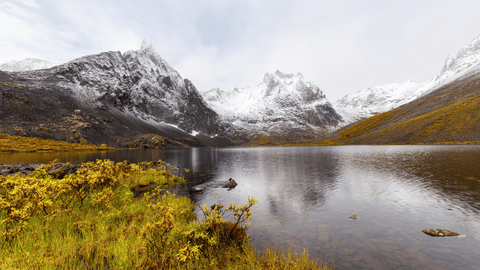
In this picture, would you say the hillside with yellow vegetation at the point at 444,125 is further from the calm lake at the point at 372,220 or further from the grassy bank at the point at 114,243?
the grassy bank at the point at 114,243

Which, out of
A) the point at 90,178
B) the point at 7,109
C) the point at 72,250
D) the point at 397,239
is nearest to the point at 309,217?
the point at 397,239

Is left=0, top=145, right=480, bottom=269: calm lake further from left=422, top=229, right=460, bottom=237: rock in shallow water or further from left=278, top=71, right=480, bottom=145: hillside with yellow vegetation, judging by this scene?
left=278, top=71, right=480, bottom=145: hillside with yellow vegetation

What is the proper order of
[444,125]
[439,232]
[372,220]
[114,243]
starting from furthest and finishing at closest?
[444,125], [372,220], [439,232], [114,243]

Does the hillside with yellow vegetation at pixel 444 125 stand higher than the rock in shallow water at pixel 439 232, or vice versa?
the hillside with yellow vegetation at pixel 444 125

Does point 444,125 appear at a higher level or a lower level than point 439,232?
higher

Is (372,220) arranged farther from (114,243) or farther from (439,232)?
(114,243)

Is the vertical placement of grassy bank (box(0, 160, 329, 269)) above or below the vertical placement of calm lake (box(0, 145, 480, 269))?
above

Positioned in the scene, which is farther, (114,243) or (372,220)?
(372,220)

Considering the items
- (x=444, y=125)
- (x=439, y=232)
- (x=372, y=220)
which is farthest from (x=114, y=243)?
(x=444, y=125)

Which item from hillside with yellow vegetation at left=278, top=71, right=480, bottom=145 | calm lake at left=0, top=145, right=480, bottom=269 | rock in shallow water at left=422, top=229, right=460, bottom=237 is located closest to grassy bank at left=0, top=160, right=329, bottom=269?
calm lake at left=0, top=145, right=480, bottom=269

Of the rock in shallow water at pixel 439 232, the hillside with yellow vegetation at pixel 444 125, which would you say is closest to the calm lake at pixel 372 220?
the rock in shallow water at pixel 439 232

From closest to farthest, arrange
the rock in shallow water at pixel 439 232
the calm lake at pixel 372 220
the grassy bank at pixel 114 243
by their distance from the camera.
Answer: the grassy bank at pixel 114 243 < the calm lake at pixel 372 220 < the rock in shallow water at pixel 439 232

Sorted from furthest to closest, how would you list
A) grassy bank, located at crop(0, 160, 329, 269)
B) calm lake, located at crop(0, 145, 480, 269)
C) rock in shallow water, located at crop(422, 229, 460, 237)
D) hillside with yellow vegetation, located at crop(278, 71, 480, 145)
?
hillside with yellow vegetation, located at crop(278, 71, 480, 145), rock in shallow water, located at crop(422, 229, 460, 237), calm lake, located at crop(0, 145, 480, 269), grassy bank, located at crop(0, 160, 329, 269)

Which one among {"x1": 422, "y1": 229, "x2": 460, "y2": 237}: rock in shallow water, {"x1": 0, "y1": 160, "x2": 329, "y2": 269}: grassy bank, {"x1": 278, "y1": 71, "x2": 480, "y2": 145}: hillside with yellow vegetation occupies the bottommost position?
{"x1": 422, "y1": 229, "x2": 460, "y2": 237}: rock in shallow water
